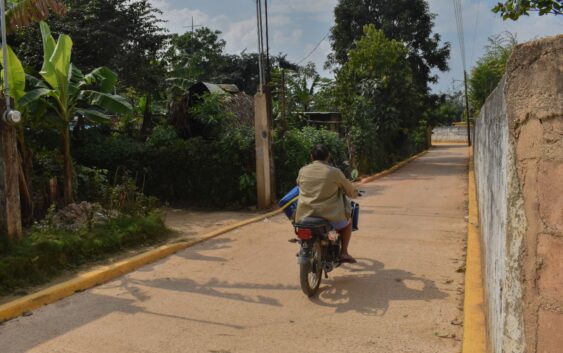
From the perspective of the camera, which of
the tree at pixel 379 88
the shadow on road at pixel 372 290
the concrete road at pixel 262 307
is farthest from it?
the tree at pixel 379 88

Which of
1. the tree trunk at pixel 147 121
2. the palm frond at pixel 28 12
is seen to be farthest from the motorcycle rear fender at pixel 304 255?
the tree trunk at pixel 147 121

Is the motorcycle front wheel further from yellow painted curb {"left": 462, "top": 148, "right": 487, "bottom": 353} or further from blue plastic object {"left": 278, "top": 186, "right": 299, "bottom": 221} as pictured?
yellow painted curb {"left": 462, "top": 148, "right": 487, "bottom": 353}

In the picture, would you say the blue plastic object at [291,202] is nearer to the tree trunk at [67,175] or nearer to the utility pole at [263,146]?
the tree trunk at [67,175]

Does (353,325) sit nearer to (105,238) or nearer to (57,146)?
(105,238)

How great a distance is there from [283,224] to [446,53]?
23.7 metres

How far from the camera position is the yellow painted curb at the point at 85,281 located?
5.23 meters

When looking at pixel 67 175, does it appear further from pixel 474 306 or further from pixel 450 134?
pixel 450 134

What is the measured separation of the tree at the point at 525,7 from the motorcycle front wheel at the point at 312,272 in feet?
10.7

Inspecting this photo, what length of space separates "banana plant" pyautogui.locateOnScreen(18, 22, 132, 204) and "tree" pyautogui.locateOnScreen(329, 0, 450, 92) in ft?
71.2

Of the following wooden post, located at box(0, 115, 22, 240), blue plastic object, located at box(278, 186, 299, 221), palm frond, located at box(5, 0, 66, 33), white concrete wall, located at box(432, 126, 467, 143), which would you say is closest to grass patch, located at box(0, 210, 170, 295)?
wooden post, located at box(0, 115, 22, 240)

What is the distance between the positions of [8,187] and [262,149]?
5882mm

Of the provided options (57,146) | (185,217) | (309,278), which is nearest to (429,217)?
(185,217)

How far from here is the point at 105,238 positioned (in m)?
7.26

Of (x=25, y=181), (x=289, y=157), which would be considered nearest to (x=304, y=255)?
A: (x=25, y=181)
